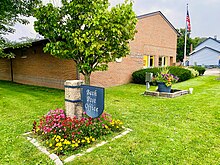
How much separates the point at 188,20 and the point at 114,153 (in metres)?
21.1

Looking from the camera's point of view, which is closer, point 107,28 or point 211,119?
point 211,119

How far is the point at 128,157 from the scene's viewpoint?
332 cm

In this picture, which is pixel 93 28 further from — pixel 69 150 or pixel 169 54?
pixel 169 54

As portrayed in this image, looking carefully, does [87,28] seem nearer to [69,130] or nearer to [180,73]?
[69,130]

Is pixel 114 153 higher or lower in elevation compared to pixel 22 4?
lower

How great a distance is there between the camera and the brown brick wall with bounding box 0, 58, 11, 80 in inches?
688

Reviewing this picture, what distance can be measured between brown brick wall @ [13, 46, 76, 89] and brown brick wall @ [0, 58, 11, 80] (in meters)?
1.51

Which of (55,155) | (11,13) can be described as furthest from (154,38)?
(55,155)

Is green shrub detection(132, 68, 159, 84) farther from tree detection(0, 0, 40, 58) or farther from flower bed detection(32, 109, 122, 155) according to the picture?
flower bed detection(32, 109, 122, 155)

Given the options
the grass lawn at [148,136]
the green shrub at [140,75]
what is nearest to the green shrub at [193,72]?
the green shrub at [140,75]

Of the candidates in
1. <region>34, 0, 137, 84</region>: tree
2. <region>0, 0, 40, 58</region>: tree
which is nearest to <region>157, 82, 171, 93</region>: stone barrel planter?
<region>34, 0, 137, 84</region>: tree

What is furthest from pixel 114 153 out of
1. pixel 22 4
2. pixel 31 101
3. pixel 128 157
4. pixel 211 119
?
pixel 22 4

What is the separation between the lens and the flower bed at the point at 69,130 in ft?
11.8

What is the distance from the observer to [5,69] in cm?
1814
